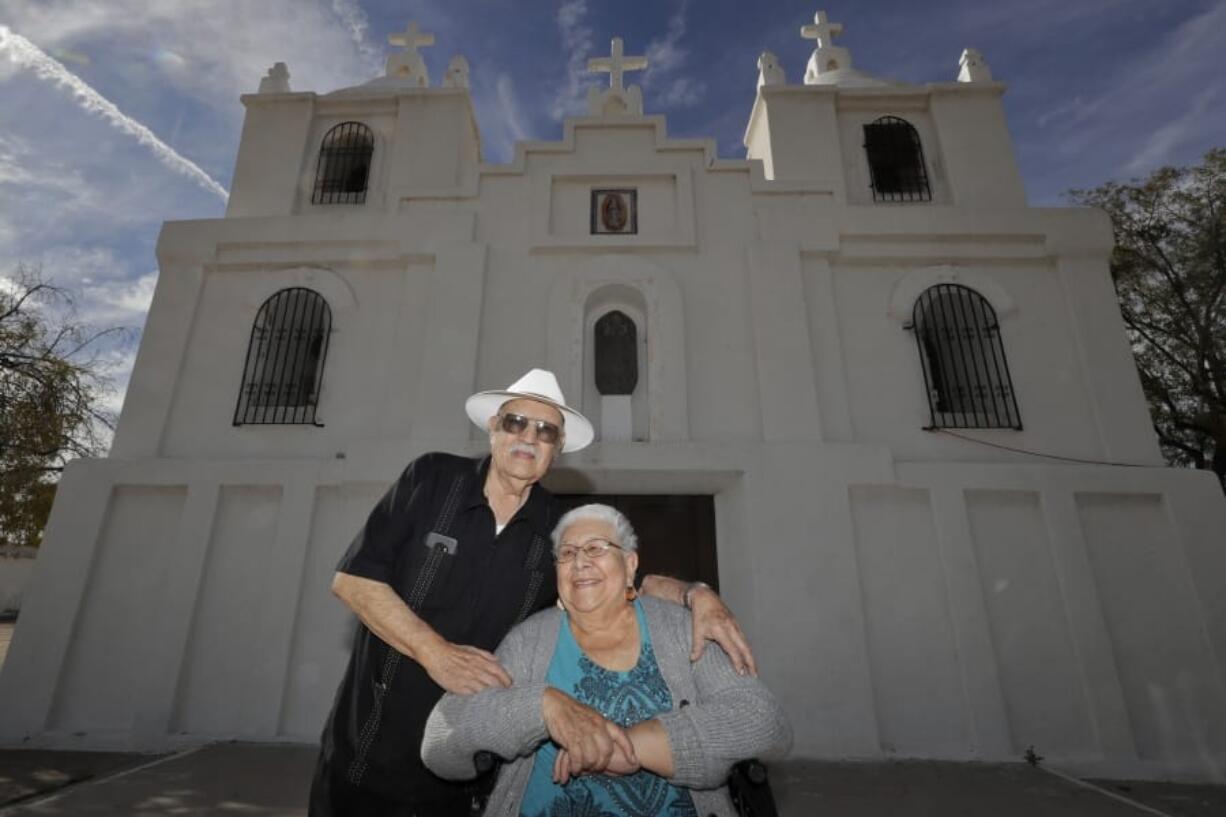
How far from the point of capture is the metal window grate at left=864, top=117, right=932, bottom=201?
844 centimetres

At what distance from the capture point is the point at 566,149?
8.15 metres

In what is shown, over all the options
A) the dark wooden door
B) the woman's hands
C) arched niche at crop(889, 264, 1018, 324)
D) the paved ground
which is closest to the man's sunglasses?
the woman's hands

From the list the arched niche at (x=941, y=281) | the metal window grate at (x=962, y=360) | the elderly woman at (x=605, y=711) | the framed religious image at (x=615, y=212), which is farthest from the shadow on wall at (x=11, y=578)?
the metal window grate at (x=962, y=360)

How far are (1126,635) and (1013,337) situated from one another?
11.6 feet

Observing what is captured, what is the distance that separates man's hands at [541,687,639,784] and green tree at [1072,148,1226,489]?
1482 cm

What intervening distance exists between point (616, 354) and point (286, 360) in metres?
4.27

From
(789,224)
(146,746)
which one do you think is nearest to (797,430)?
(789,224)

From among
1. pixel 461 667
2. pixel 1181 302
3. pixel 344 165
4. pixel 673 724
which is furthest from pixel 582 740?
pixel 1181 302

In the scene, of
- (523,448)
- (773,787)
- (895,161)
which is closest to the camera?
(523,448)

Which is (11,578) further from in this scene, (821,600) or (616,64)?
(821,600)

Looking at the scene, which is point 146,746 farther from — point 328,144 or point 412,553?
point 328,144

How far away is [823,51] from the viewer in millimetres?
10430

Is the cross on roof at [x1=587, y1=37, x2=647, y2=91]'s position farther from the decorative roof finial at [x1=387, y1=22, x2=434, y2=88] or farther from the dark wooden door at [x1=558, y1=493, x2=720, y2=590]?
the dark wooden door at [x1=558, y1=493, x2=720, y2=590]

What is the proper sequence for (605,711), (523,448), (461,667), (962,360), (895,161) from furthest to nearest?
(895,161), (962,360), (523,448), (605,711), (461,667)
